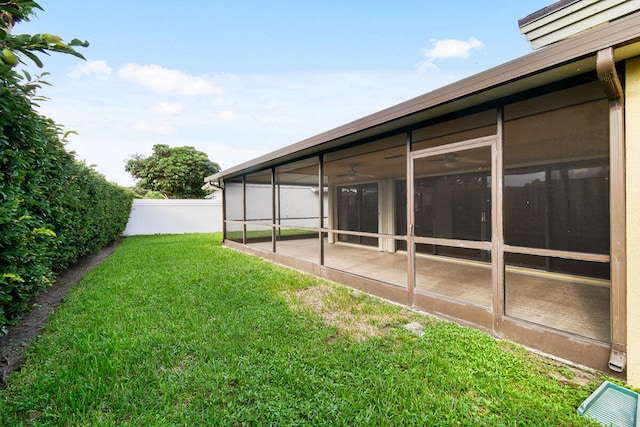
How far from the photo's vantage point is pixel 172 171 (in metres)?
22.3

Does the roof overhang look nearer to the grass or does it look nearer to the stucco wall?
the stucco wall

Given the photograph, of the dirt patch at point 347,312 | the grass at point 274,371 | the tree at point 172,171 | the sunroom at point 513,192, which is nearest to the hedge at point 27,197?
the grass at point 274,371

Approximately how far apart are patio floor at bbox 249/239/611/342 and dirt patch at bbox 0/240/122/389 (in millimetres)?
4089

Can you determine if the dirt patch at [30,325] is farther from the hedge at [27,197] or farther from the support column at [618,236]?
the support column at [618,236]

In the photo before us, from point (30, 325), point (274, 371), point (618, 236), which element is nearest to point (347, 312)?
point (274, 371)

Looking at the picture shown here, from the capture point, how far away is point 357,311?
11.6 feet

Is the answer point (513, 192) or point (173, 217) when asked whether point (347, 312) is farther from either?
point (173, 217)

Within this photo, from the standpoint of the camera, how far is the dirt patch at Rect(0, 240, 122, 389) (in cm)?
242

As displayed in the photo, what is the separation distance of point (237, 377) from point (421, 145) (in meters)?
3.28

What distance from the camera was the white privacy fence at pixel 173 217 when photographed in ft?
43.7

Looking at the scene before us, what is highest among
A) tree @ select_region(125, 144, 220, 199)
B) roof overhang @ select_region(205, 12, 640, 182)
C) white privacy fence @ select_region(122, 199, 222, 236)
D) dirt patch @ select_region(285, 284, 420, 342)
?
tree @ select_region(125, 144, 220, 199)

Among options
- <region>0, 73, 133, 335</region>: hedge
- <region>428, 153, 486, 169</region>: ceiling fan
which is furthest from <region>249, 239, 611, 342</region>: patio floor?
<region>0, 73, 133, 335</region>: hedge

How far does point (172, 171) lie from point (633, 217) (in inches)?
971

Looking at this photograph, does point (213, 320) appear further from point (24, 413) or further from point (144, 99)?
point (144, 99)
